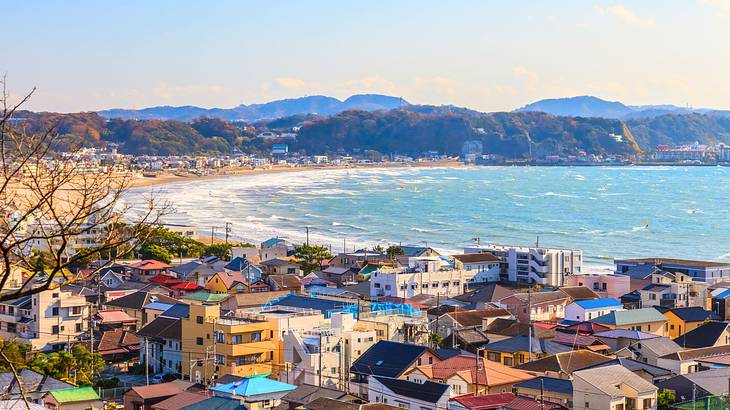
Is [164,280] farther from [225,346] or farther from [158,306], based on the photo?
[225,346]

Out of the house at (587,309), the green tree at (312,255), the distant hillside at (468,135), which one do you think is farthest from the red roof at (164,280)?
the distant hillside at (468,135)

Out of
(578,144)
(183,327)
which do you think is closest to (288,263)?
(183,327)

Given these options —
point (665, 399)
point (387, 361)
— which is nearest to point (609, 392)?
point (665, 399)

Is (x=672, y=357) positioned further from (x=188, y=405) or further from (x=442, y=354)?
(x=188, y=405)

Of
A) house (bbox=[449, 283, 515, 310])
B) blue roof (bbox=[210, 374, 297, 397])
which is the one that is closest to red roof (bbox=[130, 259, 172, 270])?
house (bbox=[449, 283, 515, 310])

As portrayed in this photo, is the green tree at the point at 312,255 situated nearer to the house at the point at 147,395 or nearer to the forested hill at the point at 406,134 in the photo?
the house at the point at 147,395

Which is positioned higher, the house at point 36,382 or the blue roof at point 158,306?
the house at point 36,382

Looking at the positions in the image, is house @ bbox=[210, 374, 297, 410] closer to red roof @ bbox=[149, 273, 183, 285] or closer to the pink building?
red roof @ bbox=[149, 273, 183, 285]
